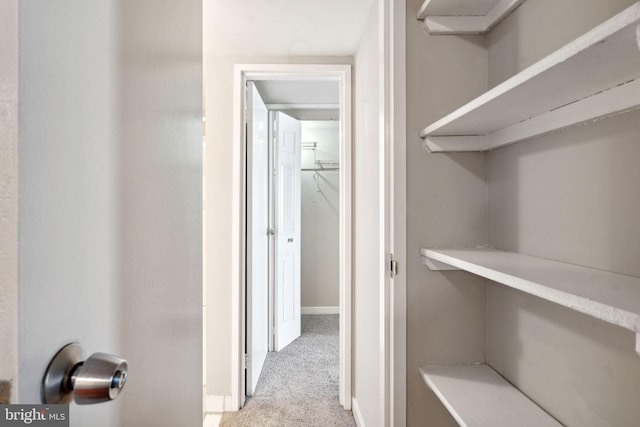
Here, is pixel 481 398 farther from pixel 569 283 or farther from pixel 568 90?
pixel 568 90

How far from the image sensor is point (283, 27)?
204cm

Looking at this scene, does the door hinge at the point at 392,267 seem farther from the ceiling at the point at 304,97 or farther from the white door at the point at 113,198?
the ceiling at the point at 304,97

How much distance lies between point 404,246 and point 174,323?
778 mm

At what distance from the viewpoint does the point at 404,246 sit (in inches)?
50.3

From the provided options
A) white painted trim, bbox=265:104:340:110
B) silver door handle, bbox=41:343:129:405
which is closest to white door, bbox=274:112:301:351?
white painted trim, bbox=265:104:340:110

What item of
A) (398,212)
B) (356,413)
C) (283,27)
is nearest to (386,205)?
(398,212)

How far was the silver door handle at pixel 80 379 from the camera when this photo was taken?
0.41m

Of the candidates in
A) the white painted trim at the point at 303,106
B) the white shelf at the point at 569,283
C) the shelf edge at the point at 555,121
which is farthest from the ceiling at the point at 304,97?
the white shelf at the point at 569,283

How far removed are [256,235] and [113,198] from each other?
2.06m

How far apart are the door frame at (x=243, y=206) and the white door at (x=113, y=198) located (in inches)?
53.5

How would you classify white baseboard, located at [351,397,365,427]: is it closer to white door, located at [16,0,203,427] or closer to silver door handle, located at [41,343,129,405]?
white door, located at [16,0,203,427]

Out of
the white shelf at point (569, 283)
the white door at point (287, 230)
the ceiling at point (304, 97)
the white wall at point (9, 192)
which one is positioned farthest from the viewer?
the white door at point (287, 230)

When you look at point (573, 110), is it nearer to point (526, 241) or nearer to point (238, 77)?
point (526, 241)

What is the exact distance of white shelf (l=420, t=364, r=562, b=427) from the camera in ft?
3.02
